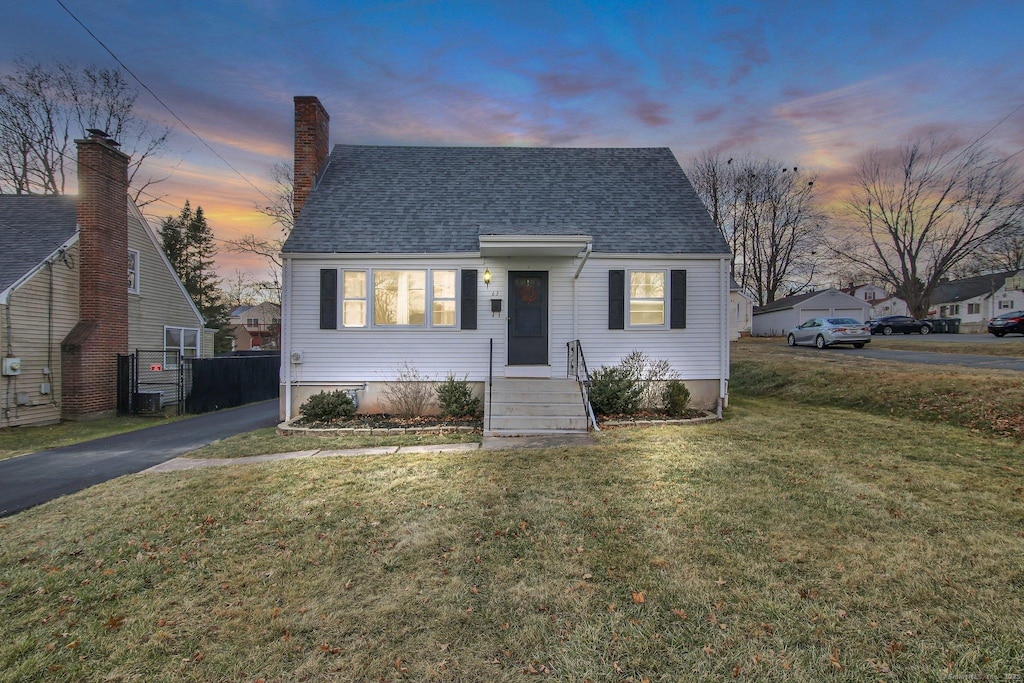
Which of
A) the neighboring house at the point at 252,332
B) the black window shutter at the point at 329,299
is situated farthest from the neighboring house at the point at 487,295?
the neighboring house at the point at 252,332

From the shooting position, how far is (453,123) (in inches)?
610

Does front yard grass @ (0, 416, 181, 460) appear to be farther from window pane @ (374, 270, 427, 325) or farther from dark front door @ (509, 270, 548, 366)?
dark front door @ (509, 270, 548, 366)

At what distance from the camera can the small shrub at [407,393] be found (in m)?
10.1

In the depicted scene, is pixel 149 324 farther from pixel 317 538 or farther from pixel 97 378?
pixel 317 538

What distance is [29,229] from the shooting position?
520 inches

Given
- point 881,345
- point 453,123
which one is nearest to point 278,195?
point 453,123

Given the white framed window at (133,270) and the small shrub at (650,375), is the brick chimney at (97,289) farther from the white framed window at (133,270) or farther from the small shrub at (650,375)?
the small shrub at (650,375)

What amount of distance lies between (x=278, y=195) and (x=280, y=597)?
26.3 metres

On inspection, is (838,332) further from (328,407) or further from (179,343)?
(179,343)

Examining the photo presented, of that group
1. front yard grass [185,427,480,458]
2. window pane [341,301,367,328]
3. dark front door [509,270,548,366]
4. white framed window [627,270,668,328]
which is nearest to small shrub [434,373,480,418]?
front yard grass [185,427,480,458]

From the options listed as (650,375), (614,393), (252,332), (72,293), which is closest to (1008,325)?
(650,375)

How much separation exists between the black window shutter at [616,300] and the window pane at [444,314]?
3.51 m

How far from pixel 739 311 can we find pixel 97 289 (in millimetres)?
36781

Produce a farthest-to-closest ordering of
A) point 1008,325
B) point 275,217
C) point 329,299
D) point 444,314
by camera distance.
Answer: point 275,217
point 1008,325
point 444,314
point 329,299
